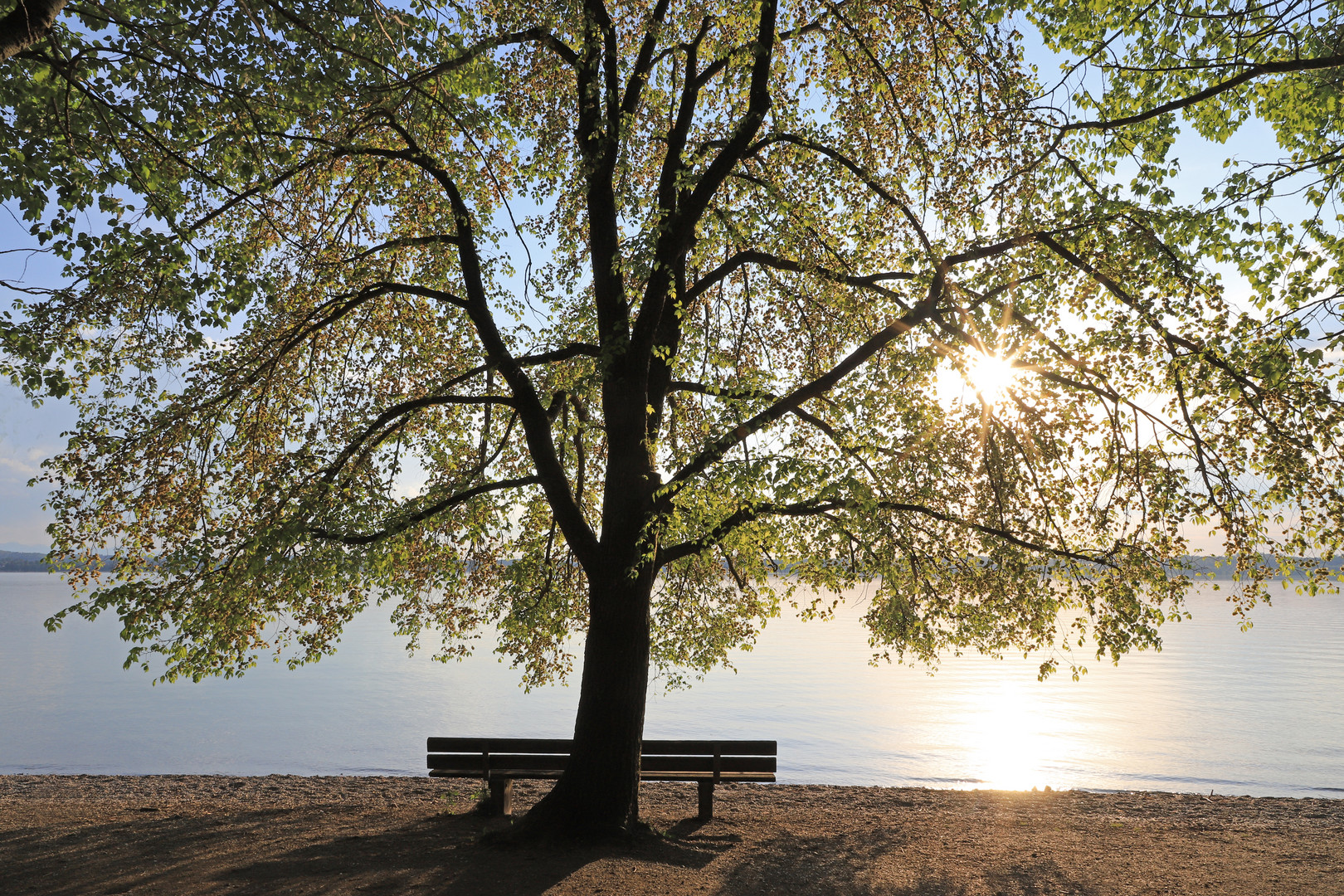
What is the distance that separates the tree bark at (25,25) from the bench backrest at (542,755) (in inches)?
314

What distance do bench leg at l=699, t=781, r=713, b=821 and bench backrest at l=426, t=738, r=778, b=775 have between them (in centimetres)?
22

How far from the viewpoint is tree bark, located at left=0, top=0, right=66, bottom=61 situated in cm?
485

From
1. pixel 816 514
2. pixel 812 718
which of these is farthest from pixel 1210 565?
pixel 812 718

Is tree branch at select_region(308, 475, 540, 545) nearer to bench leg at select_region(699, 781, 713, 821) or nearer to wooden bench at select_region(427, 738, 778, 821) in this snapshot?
wooden bench at select_region(427, 738, 778, 821)

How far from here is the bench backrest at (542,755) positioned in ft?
34.4

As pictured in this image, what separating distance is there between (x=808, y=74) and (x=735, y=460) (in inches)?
241

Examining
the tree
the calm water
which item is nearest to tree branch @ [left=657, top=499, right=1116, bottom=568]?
the tree

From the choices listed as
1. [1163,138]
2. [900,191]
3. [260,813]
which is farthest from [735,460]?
[260,813]

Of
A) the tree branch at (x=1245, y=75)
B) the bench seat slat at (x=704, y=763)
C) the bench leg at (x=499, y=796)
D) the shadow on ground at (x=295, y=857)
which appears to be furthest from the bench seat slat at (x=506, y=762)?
the tree branch at (x=1245, y=75)

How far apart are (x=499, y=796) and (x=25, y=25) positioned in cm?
866

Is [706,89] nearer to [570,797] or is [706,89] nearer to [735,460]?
[735,460]

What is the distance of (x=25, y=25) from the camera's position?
4.99 metres

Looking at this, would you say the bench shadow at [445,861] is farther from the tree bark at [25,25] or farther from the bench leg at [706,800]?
the tree bark at [25,25]

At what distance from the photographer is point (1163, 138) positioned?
8.67 m
